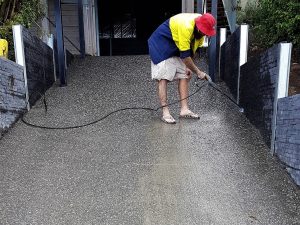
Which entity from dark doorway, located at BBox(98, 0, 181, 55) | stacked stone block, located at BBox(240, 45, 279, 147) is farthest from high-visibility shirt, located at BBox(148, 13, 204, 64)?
dark doorway, located at BBox(98, 0, 181, 55)

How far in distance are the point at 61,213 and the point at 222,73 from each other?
187 inches

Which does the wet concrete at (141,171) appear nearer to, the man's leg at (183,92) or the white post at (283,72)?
the man's leg at (183,92)

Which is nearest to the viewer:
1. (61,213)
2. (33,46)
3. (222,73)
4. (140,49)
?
(61,213)

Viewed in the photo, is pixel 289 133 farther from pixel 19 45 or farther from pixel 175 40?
pixel 19 45

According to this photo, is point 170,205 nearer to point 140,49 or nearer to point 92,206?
point 92,206

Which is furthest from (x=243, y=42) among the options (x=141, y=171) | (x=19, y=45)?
(x=19, y=45)

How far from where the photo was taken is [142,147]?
4.28 m

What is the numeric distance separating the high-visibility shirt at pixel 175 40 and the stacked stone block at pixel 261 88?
758mm

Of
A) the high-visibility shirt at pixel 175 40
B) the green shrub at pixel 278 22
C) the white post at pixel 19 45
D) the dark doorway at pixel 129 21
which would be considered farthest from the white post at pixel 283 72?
the dark doorway at pixel 129 21

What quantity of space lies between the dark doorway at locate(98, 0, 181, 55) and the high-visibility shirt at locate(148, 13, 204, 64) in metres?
7.54

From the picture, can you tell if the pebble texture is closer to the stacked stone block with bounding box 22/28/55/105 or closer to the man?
the man

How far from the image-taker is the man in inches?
178

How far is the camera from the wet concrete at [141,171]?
9.76ft

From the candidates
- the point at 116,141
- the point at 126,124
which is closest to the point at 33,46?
the point at 126,124
